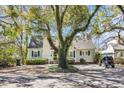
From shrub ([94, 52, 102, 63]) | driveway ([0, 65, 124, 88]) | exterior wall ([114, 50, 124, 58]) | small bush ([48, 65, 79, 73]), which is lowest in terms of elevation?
driveway ([0, 65, 124, 88])

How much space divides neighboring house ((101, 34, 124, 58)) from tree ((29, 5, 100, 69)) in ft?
2.37

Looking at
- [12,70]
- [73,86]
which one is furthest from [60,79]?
[12,70]

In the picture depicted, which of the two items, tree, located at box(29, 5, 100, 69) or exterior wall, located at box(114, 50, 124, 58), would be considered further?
tree, located at box(29, 5, 100, 69)

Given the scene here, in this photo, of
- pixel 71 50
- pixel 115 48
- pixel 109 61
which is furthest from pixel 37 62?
pixel 115 48

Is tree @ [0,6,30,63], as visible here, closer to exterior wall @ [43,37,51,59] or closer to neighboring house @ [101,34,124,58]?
exterior wall @ [43,37,51,59]

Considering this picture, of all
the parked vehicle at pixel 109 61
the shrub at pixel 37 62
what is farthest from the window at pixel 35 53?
the parked vehicle at pixel 109 61

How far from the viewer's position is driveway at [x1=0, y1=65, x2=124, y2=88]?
245 inches

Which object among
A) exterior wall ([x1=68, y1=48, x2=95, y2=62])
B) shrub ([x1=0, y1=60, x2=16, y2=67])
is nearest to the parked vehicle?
exterior wall ([x1=68, y1=48, x2=95, y2=62])

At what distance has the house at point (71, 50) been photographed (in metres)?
7.17

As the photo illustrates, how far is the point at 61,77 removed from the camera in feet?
22.3

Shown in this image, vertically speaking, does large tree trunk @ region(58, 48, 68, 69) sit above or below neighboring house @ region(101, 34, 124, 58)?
below

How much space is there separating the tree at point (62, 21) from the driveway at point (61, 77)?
503 millimetres
